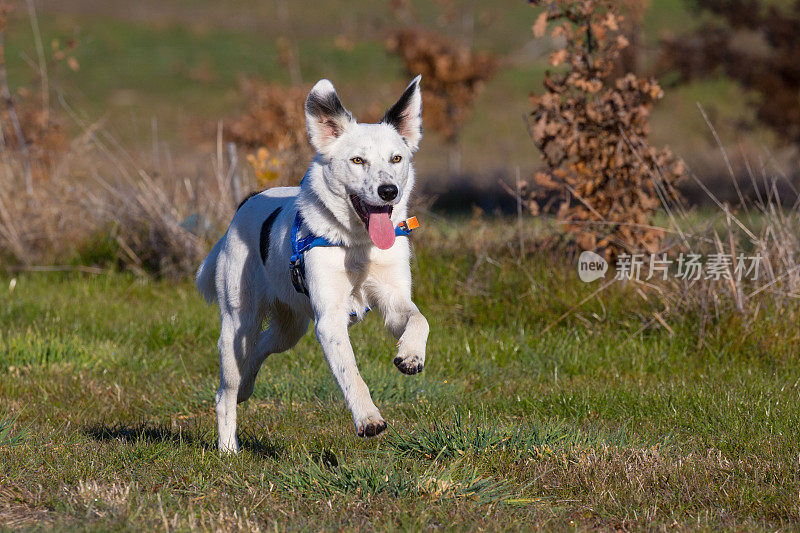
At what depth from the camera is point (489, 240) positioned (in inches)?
310

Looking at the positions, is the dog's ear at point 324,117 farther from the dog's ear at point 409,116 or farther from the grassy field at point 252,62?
the grassy field at point 252,62

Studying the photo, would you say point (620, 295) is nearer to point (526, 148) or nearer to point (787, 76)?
point (787, 76)

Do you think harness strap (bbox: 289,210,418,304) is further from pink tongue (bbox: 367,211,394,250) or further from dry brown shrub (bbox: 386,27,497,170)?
dry brown shrub (bbox: 386,27,497,170)

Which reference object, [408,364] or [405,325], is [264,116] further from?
[408,364]

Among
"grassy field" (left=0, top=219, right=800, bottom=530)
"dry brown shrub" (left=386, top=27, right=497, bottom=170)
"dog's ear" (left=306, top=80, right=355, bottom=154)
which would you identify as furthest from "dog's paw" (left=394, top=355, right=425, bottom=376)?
"dry brown shrub" (left=386, top=27, right=497, bottom=170)

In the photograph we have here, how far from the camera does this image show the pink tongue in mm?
3951

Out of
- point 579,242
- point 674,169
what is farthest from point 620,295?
point 674,169

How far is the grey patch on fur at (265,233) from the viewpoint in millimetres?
4664

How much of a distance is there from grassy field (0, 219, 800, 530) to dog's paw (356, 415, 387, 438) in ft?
1.07

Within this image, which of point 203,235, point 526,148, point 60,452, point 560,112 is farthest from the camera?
A: point 526,148

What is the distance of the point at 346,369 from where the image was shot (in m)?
3.72

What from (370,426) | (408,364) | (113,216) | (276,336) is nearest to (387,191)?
(408,364)

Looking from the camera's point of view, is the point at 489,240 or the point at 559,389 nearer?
the point at 559,389

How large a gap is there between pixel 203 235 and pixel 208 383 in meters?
2.94
